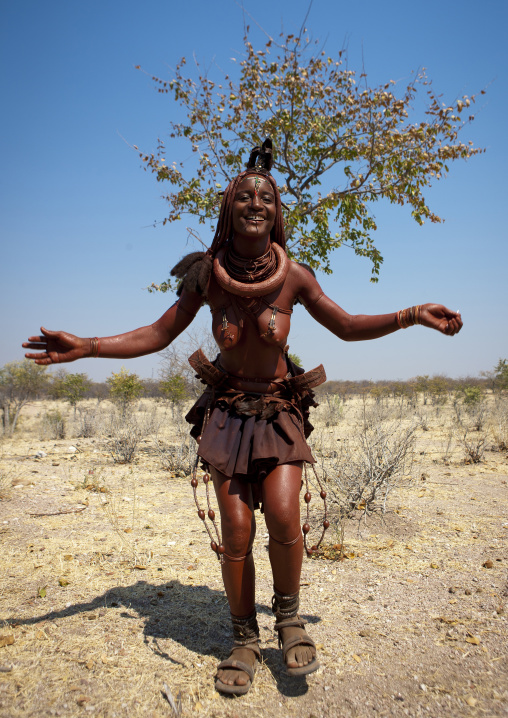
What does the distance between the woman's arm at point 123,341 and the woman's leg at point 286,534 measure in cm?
96

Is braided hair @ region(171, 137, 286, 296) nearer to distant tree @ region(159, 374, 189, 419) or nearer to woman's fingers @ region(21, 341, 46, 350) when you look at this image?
woman's fingers @ region(21, 341, 46, 350)

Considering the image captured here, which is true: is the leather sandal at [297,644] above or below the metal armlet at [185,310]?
below

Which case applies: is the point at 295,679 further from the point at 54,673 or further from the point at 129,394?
the point at 129,394

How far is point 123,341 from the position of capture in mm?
2676

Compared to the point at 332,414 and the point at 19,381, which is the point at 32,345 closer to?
the point at 332,414

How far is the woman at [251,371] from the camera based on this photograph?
241 cm

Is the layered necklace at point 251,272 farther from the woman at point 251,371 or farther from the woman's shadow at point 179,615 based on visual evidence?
the woman's shadow at point 179,615

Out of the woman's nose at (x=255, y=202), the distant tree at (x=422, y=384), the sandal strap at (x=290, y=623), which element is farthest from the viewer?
the distant tree at (x=422, y=384)

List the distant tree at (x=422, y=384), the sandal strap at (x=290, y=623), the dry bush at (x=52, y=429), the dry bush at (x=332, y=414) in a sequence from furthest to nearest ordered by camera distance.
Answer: the distant tree at (x=422, y=384) < the dry bush at (x=332, y=414) < the dry bush at (x=52, y=429) < the sandal strap at (x=290, y=623)

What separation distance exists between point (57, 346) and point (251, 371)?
1.00m

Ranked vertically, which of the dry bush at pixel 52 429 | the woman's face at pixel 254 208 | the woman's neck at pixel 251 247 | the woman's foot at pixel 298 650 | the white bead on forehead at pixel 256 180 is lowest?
the dry bush at pixel 52 429

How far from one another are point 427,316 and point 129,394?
15.3 metres

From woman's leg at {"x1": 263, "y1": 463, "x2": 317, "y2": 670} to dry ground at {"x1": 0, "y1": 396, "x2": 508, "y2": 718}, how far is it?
9.3 inches

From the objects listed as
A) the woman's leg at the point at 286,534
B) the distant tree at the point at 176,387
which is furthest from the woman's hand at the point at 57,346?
the distant tree at the point at 176,387
